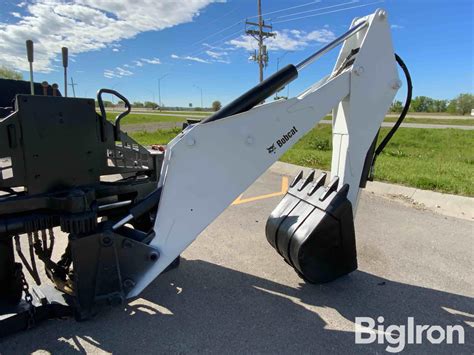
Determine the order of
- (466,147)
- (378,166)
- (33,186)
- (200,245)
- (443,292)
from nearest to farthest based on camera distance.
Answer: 1. (33,186)
2. (443,292)
3. (200,245)
4. (378,166)
5. (466,147)

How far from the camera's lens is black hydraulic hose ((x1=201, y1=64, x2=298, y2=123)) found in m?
2.73

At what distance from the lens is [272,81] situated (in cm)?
283

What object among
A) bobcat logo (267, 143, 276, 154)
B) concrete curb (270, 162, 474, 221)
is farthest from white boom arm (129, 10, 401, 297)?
concrete curb (270, 162, 474, 221)

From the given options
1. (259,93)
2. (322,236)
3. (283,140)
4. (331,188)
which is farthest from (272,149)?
(322,236)

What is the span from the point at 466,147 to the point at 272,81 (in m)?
14.9

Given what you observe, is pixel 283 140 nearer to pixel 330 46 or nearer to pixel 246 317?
pixel 330 46

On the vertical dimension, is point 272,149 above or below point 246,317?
above

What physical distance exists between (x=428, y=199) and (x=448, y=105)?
88232 mm

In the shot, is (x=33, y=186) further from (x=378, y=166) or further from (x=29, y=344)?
(x=378, y=166)

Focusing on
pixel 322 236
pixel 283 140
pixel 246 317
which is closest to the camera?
pixel 283 140

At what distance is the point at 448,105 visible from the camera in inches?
3191

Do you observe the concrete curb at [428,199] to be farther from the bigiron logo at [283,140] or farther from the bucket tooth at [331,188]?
the bigiron logo at [283,140]

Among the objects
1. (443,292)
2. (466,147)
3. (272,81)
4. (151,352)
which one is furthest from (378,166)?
(466,147)

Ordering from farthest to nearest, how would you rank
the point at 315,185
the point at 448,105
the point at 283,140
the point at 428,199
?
the point at 448,105 → the point at 428,199 → the point at 315,185 → the point at 283,140
